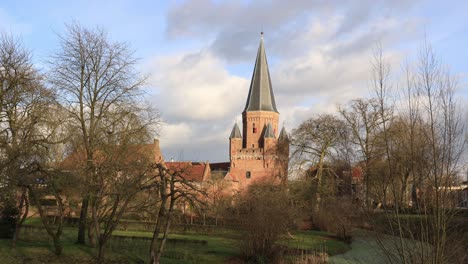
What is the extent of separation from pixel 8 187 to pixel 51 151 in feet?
15.6

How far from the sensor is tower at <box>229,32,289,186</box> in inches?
2522

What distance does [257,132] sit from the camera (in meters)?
66.1

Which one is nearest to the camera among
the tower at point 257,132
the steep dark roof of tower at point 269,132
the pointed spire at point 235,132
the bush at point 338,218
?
the bush at point 338,218

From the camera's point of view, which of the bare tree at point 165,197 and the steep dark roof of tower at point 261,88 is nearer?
the bare tree at point 165,197

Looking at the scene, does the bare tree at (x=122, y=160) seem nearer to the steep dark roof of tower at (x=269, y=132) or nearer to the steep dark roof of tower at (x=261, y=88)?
the steep dark roof of tower at (x=269, y=132)

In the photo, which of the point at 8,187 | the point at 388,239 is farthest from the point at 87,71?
the point at 388,239

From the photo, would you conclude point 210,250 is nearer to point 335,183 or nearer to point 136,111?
point 136,111

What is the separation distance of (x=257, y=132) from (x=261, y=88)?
21.9ft

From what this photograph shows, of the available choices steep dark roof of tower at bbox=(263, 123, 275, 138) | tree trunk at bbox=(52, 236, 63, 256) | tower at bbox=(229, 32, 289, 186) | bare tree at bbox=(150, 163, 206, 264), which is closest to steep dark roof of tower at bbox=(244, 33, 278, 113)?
tower at bbox=(229, 32, 289, 186)

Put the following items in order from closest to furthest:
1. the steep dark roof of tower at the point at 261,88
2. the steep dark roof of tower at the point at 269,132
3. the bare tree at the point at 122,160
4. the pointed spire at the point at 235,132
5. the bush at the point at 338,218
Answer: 1. the bare tree at the point at 122,160
2. the bush at the point at 338,218
3. the steep dark roof of tower at the point at 269,132
4. the steep dark roof of tower at the point at 261,88
5. the pointed spire at the point at 235,132

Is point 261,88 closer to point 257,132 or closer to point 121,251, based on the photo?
point 257,132

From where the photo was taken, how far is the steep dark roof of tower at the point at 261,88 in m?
65.2

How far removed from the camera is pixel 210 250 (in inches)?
793

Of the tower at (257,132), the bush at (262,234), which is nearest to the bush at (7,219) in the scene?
the bush at (262,234)
